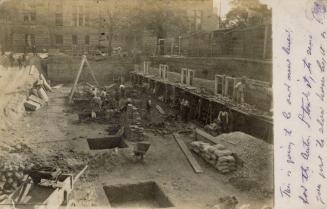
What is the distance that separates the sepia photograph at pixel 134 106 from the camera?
3.79 m

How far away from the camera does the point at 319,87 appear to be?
3684 mm

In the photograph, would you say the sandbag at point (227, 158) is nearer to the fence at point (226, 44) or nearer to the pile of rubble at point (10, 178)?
the fence at point (226, 44)

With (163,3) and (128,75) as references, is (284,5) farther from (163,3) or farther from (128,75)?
(128,75)

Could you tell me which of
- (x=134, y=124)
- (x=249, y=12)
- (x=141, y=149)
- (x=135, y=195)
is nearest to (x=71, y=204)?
(x=135, y=195)

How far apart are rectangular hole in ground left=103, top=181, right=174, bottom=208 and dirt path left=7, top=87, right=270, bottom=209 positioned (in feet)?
0.17

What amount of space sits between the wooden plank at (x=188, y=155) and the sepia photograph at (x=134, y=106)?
0.05 ft

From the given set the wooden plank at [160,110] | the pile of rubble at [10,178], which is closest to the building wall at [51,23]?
the wooden plank at [160,110]

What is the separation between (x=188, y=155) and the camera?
157 inches

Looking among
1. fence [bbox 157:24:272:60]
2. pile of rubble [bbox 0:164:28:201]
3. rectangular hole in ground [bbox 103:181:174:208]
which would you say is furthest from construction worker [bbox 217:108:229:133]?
pile of rubble [bbox 0:164:28:201]

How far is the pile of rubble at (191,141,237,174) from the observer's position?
3906 mm

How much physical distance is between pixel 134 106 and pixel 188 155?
2.31ft

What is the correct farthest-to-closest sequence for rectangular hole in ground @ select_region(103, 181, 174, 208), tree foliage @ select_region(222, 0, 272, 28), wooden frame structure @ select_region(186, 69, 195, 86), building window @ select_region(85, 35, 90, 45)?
wooden frame structure @ select_region(186, 69, 195, 86), building window @ select_region(85, 35, 90, 45), rectangular hole in ground @ select_region(103, 181, 174, 208), tree foliage @ select_region(222, 0, 272, 28)

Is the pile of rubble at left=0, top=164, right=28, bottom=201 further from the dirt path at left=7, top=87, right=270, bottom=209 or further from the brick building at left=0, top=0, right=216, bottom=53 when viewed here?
the brick building at left=0, top=0, right=216, bottom=53

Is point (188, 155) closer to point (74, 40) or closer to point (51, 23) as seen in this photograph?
point (74, 40)
